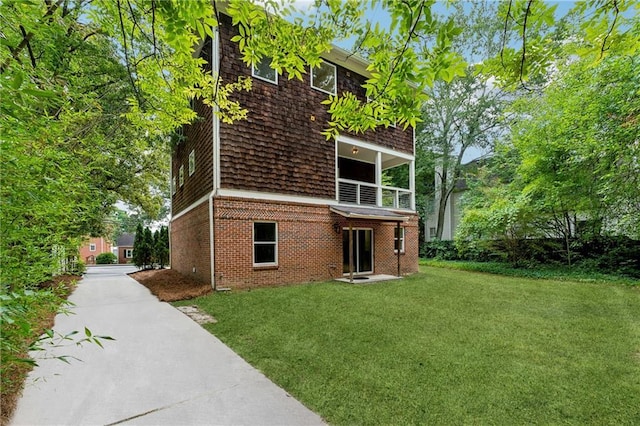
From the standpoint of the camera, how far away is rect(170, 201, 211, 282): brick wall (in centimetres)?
898

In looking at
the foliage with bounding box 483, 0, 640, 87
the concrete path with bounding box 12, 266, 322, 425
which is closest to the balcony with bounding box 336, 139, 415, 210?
the concrete path with bounding box 12, 266, 322, 425

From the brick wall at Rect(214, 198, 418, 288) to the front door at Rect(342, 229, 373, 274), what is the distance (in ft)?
0.90

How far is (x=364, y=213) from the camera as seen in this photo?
35.7 ft

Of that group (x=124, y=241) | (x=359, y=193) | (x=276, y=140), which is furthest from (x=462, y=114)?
(x=124, y=241)

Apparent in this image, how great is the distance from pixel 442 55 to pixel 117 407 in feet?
13.6

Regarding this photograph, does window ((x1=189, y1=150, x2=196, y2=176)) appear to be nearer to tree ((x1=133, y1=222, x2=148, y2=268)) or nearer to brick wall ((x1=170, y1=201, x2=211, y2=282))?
brick wall ((x1=170, y1=201, x2=211, y2=282))

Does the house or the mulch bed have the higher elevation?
the house

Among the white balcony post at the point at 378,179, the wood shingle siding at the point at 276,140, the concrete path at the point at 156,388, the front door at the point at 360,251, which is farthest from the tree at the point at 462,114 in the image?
the concrete path at the point at 156,388

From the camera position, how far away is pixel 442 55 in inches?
81.4

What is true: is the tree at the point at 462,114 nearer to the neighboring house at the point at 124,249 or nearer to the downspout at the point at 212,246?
the downspout at the point at 212,246

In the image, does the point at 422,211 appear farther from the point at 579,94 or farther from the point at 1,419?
the point at 1,419

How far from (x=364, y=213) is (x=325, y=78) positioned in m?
5.19

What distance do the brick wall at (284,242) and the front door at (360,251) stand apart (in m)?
0.27

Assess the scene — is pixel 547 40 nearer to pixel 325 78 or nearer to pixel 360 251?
pixel 325 78
